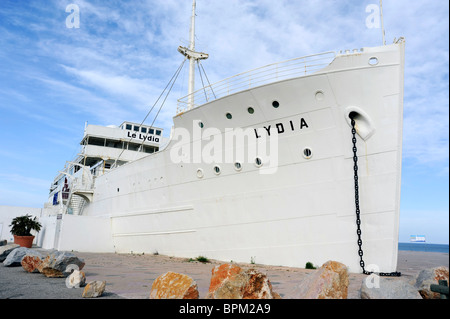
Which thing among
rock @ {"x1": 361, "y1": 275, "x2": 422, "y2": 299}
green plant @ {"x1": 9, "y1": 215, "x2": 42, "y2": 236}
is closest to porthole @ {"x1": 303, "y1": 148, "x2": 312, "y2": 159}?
rock @ {"x1": 361, "y1": 275, "x2": 422, "y2": 299}

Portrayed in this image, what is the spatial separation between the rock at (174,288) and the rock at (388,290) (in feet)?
7.97

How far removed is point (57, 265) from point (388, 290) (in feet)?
23.0

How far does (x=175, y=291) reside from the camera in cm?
471

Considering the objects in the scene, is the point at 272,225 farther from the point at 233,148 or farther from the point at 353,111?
the point at 353,111

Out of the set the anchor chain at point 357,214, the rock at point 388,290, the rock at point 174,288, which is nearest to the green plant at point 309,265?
the anchor chain at point 357,214

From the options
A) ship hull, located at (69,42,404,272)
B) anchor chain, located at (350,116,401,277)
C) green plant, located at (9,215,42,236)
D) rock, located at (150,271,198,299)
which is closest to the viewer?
rock, located at (150,271,198,299)

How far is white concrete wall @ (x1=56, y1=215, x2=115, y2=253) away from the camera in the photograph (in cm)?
1802

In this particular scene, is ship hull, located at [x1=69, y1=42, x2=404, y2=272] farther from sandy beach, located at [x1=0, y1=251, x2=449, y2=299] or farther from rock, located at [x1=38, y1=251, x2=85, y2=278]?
rock, located at [x1=38, y1=251, x2=85, y2=278]

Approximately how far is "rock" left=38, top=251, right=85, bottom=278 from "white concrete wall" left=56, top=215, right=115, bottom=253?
10435 mm

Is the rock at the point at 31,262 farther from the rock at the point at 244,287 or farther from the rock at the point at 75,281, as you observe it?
the rock at the point at 244,287

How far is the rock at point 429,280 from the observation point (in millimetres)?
5203

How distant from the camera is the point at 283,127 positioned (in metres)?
9.73
